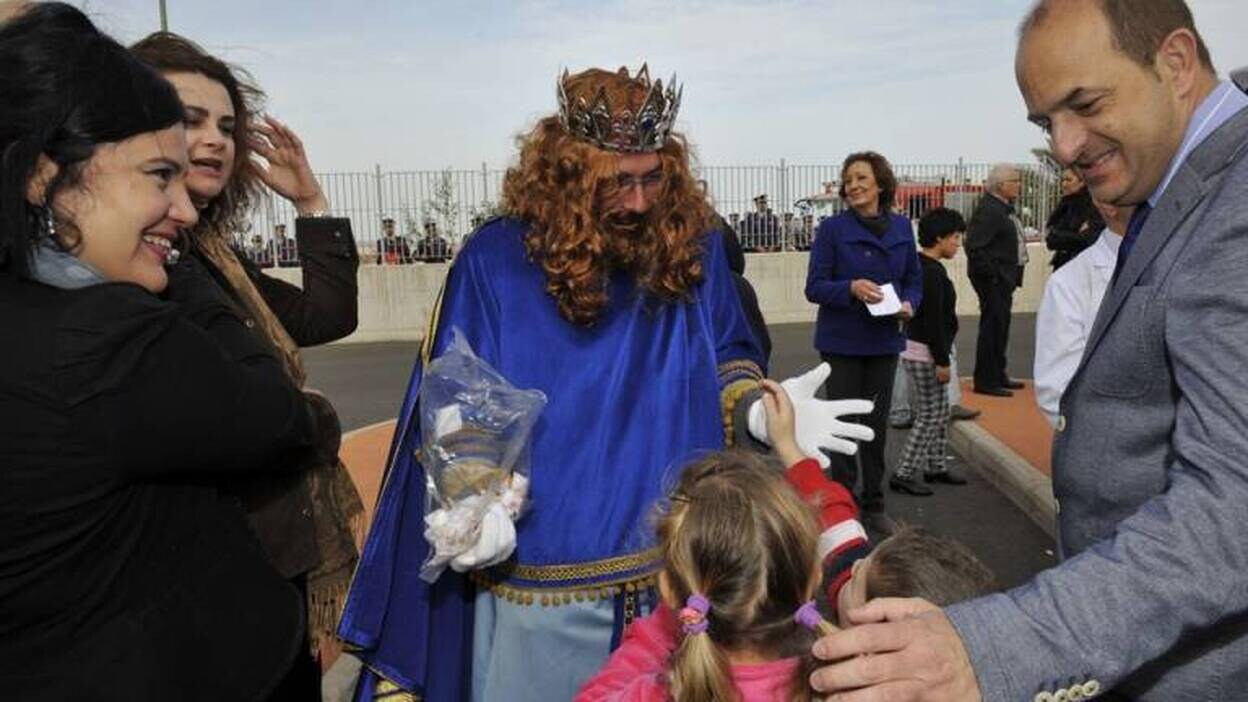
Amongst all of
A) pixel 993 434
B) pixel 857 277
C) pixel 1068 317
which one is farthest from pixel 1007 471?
pixel 1068 317

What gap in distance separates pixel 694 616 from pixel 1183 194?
0.92 m

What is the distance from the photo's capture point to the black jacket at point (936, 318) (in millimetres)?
5484

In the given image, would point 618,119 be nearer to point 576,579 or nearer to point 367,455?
Answer: point 576,579

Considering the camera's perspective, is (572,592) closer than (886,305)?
Yes

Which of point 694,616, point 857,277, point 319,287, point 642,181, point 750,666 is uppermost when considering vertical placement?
point 642,181

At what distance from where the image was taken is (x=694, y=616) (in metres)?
1.45

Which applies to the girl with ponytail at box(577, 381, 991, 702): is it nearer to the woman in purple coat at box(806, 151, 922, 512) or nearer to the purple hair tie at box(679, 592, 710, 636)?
the purple hair tie at box(679, 592, 710, 636)

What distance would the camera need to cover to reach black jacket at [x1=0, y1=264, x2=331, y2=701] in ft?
4.10

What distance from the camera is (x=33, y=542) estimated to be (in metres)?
1.27

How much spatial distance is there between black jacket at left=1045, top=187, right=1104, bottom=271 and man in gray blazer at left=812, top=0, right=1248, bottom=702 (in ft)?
12.2

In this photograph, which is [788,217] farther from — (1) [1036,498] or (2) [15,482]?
(2) [15,482]

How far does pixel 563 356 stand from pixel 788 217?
1432 centimetres

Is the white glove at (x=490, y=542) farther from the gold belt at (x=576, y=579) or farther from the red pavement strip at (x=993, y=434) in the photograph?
the red pavement strip at (x=993, y=434)

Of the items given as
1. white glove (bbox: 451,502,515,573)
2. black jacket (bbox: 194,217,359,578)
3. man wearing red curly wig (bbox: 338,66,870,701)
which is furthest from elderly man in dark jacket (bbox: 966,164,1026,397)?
white glove (bbox: 451,502,515,573)
